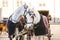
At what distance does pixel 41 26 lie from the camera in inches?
34.6

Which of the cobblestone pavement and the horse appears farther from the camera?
the cobblestone pavement

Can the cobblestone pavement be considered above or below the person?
below

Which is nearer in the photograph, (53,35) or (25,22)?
(25,22)

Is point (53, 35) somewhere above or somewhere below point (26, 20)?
below

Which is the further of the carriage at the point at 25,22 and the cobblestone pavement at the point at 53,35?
the cobblestone pavement at the point at 53,35

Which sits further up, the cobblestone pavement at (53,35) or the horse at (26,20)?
the horse at (26,20)

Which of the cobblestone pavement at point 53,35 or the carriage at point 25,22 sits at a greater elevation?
the carriage at point 25,22

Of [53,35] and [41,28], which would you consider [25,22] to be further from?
[53,35]

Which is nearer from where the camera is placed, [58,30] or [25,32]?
[25,32]

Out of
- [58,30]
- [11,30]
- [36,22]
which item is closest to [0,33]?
[11,30]

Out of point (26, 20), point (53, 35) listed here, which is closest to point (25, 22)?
point (26, 20)

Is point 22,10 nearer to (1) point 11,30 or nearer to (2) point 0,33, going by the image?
(1) point 11,30

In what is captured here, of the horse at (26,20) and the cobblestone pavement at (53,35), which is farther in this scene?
the cobblestone pavement at (53,35)

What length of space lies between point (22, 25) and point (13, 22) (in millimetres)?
56
